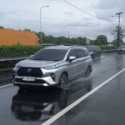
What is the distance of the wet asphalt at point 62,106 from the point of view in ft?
28.4

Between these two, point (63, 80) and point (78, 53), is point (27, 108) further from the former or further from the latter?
point (78, 53)

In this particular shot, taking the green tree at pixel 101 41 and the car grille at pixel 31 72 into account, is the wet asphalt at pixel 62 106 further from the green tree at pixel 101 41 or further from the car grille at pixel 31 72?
the green tree at pixel 101 41

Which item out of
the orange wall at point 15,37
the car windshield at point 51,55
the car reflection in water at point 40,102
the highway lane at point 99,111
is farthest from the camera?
the orange wall at point 15,37

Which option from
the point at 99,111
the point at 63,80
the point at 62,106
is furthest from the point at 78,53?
the point at 99,111

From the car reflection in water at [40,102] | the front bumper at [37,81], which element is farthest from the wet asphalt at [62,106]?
the front bumper at [37,81]

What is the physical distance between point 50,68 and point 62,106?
122 inches

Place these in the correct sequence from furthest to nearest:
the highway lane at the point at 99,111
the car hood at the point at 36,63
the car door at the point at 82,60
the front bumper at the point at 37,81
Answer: the car door at the point at 82,60, the car hood at the point at 36,63, the front bumper at the point at 37,81, the highway lane at the point at 99,111

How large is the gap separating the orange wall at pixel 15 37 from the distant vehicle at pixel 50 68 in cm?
4181

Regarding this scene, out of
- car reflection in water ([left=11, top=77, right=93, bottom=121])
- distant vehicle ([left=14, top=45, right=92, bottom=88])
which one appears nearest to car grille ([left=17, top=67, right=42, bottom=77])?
distant vehicle ([left=14, top=45, right=92, bottom=88])

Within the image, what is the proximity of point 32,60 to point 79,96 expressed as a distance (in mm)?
2945

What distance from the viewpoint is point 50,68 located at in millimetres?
13461

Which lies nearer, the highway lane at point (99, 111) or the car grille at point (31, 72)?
the highway lane at point (99, 111)

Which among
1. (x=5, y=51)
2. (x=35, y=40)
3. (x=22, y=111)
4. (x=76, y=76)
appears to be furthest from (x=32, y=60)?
(x=35, y=40)

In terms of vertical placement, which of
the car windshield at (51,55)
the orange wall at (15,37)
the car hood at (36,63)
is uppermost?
the car windshield at (51,55)
